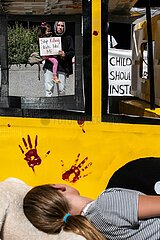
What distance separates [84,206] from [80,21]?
1.15 metres

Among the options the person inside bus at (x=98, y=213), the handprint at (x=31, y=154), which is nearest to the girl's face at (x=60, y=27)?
the handprint at (x=31, y=154)

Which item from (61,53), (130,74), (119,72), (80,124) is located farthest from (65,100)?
(130,74)

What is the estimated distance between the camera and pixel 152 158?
311cm

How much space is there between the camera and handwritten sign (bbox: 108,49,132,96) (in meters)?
3.17

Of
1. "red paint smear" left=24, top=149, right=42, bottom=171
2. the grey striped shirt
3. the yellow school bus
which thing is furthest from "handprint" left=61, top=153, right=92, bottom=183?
the grey striped shirt

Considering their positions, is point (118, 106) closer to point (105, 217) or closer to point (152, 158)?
point (152, 158)

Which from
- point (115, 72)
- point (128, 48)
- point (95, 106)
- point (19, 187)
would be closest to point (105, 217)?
point (19, 187)

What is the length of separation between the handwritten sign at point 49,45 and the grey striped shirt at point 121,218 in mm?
1034

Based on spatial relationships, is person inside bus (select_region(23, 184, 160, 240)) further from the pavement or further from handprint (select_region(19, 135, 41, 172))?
the pavement

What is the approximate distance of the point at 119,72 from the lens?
10.6ft

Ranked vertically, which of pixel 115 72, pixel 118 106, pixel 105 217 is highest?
pixel 115 72

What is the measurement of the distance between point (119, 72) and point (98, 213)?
1.14 metres

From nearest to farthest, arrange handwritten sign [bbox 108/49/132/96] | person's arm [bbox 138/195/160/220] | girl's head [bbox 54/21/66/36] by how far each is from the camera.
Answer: person's arm [bbox 138/195/160/220] < girl's head [bbox 54/21/66/36] < handwritten sign [bbox 108/49/132/96]

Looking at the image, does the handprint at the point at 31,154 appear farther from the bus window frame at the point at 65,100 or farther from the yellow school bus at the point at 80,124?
the bus window frame at the point at 65,100
